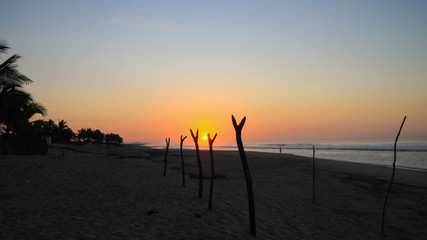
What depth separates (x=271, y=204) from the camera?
46.4ft

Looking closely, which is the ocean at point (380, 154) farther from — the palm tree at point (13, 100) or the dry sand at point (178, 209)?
the palm tree at point (13, 100)

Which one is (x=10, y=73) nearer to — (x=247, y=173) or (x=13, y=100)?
(x=13, y=100)

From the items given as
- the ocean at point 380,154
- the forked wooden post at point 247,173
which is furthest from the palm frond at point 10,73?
the ocean at point 380,154

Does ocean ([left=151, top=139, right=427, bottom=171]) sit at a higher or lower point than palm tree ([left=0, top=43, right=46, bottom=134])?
lower

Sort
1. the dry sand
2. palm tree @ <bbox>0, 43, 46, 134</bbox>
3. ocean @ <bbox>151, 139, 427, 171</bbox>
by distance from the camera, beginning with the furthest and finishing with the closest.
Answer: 1. ocean @ <bbox>151, 139, 427, 171</bbox>
2. palm tree @ <bbox>0, 43, 46, 134</bbox>
3. the dry sand

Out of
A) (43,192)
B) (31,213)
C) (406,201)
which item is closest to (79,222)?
(31,213)

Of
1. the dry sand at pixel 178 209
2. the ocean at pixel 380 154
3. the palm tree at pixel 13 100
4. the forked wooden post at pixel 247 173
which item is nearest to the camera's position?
the forked wooden post at pixel 247 173

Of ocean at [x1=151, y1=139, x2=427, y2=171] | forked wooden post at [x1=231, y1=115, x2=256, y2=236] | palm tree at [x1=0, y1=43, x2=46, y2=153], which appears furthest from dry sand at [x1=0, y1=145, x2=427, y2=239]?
ocean at [x1=151, y1=139, x2=427, y2=171]

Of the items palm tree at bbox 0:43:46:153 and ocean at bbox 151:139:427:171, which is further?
ocean at bbox 151:139:427:171

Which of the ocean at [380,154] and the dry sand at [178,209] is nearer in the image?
the dry sand at [178,209]

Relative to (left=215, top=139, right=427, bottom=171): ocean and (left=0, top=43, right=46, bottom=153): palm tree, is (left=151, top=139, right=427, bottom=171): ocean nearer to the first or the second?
(left=215, top=139, right=427, bottom=171): ocean

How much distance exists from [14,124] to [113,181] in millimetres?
6625

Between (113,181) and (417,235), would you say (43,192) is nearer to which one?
(113,181)

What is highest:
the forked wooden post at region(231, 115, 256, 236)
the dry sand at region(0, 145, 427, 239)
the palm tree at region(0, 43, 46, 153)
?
the palm tree at region(0, 43, 46, 153)
